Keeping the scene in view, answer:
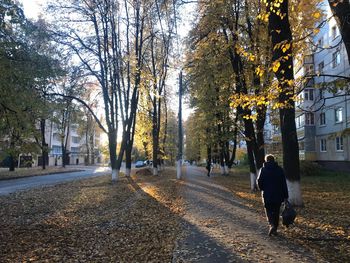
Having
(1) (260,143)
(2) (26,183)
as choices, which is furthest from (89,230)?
(2) (26,183)

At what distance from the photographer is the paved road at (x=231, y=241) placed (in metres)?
6.59

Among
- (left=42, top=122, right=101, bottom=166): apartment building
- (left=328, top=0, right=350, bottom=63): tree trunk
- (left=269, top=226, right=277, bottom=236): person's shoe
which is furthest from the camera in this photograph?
(left=42, top=122, right=101, bottom=166): apartment building

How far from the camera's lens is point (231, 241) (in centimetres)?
779

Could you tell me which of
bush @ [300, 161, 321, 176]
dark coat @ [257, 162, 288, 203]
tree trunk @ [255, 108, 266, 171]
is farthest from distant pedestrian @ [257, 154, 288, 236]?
bush @ [300, 161, 321, 176]

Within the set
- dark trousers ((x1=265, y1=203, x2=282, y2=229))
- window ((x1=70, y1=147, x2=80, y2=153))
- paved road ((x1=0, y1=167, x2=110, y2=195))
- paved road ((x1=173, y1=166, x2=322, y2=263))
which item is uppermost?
window ((x1=70, y1=147, x2=80, y2=153))

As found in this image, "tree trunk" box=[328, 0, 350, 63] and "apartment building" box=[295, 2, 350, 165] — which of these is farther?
"apartment building" box=[295, 2, 350, 165]

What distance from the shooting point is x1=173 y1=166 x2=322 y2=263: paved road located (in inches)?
259

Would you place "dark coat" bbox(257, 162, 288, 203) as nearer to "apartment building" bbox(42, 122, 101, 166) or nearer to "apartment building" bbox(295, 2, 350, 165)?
"apartment building" bbox(295, 2, 350, 165)

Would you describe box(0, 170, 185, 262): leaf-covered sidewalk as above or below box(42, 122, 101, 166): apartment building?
below

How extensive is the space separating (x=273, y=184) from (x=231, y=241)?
5.24 feet

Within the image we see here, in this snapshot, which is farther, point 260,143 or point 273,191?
point 260,143

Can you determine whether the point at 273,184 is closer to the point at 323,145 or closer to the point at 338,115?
the point at 338,115

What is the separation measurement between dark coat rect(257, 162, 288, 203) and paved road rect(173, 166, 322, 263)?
Answer: 0.82 meters

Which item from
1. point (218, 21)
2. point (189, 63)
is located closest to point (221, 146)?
point (189, 63)
